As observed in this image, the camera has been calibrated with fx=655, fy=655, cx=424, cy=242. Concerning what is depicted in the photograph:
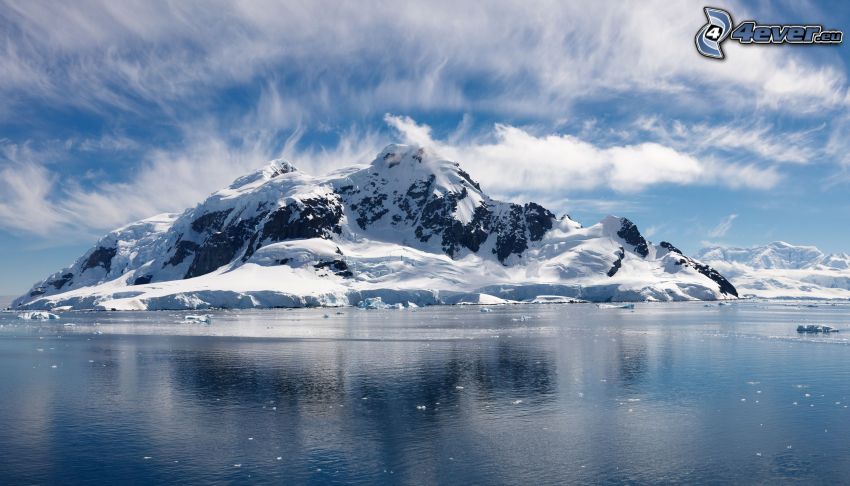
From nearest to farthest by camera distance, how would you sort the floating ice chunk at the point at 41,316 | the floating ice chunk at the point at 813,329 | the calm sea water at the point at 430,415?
1. the calm sea water at the point at 430,415
2. the floating ice chunk at the point at 813,329
3. the floating ice chunk at the point at 41,316

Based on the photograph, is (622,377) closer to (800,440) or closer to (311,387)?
(800,440)

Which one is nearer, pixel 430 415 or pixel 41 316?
pixel 430 415

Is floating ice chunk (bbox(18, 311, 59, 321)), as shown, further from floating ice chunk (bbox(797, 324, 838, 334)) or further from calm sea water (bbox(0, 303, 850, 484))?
floating ice chunk (bbox(797, 324, 838, 334))

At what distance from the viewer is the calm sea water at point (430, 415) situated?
25.8 m

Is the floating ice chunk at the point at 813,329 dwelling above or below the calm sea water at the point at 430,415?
above

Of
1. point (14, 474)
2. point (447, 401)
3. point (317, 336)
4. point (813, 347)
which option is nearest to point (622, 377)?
point (447, 401)

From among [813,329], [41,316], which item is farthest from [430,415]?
[41,316]

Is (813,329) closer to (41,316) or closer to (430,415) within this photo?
(430,415)

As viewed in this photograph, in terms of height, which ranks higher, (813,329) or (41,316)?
(41,316)

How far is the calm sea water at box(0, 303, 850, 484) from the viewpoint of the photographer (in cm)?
2578

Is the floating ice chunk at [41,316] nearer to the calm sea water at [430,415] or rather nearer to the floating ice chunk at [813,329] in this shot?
the calm sea water at [430,415]

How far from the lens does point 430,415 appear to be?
35156 mm

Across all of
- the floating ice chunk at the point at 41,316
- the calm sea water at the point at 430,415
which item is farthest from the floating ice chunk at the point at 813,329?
the floating ice chunk at the point at 41,316

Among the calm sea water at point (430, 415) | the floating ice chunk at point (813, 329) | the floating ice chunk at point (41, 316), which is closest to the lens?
the calm sea water at point (430, 415)
